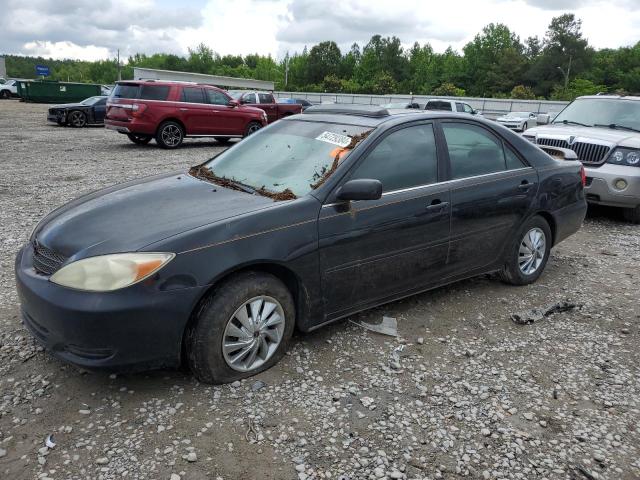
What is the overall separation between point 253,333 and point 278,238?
60cm

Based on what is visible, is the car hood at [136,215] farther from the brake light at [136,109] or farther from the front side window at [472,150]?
the brake light at [136,109]

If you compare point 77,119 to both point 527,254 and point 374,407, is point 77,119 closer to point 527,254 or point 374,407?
point 527,254

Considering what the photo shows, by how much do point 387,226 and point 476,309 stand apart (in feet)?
4.41

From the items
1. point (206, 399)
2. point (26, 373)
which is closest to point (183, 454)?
point (206, 399)

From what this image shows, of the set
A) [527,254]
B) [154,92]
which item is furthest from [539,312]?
[154,92]

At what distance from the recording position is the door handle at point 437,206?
390 centimetres

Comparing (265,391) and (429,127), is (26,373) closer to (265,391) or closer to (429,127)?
(265,391)

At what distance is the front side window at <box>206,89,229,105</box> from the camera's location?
1491 cm

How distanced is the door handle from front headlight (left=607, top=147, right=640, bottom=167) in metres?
4.61

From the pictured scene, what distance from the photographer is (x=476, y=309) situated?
440cm

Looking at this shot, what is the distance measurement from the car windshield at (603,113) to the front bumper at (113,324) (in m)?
7.89

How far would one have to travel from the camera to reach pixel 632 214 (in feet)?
24.9

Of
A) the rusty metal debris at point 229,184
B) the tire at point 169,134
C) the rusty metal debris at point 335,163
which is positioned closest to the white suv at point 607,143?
the rusty metal debris at point 335,163

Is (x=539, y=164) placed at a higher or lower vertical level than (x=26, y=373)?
higher
